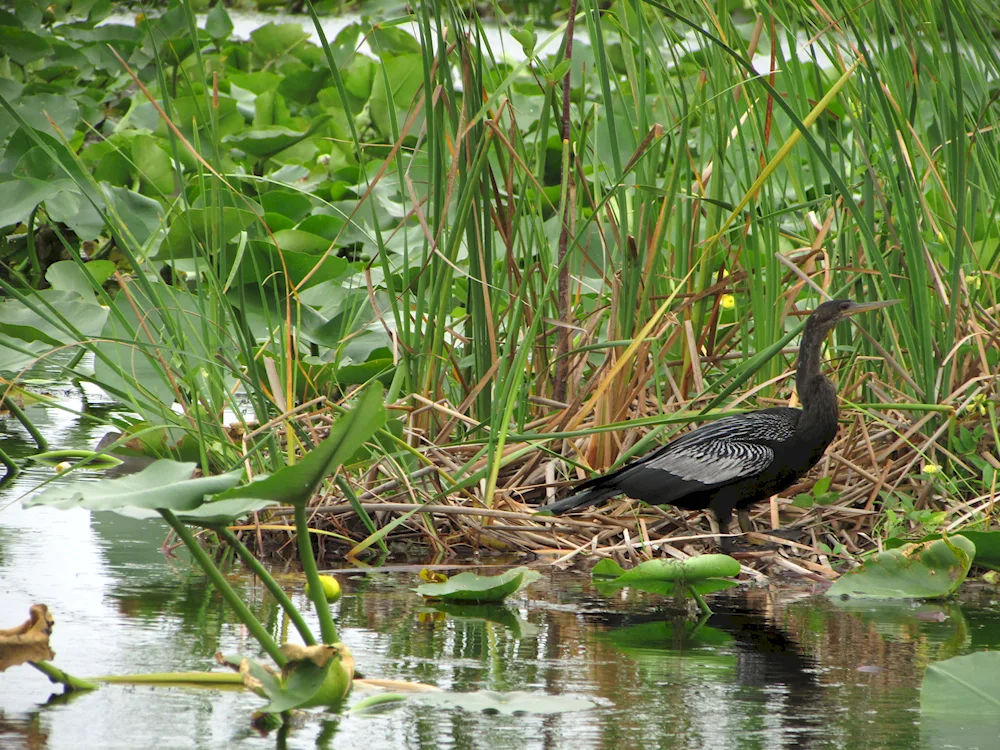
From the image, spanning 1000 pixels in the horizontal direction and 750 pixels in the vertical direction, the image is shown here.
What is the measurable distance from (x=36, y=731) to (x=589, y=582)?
1.56 meters

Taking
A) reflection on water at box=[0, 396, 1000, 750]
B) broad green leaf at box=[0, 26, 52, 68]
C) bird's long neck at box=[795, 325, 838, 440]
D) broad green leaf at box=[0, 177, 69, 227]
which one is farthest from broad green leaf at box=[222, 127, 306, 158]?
bird's long neck at box=[795, 325, 838, 440]

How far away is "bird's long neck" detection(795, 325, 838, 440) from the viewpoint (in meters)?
3.47

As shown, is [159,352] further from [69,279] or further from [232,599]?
[232,599]

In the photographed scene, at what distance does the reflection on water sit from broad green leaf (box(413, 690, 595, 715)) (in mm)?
15

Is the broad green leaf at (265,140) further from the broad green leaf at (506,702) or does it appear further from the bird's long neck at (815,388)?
the broad green leaf at (506,702)

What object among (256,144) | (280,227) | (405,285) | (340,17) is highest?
(340,17)

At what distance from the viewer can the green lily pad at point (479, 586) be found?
272 cm

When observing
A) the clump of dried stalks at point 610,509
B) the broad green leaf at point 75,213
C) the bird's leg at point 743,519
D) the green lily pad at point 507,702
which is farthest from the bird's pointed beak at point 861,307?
the broad green leaf at point 75,213

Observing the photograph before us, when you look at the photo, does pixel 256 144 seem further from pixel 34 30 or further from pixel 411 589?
pixel 411 589

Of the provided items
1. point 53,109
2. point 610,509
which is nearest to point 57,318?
point 610,509

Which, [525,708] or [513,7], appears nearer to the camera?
[525,708]

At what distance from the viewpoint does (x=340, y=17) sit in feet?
35.8

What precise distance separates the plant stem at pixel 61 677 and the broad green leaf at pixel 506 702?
0.51 meters

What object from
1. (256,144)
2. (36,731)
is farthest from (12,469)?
(256,144)
